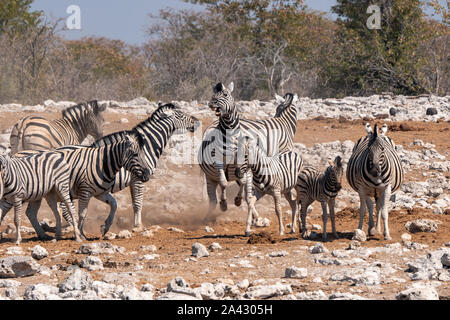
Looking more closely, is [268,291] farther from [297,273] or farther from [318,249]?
[318,249]

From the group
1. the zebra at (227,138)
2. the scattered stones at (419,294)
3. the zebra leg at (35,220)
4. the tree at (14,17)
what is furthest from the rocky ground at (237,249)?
the tree at (14,17)

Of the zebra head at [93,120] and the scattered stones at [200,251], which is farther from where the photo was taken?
the zebra head at [93,120]

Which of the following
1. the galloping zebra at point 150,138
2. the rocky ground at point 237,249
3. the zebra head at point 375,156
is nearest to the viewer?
the rocky ground at point 237,249

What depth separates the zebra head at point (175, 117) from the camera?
11594 mm

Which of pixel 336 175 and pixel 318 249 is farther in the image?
pixel 336 175

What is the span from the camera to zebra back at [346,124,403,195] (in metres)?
8.98

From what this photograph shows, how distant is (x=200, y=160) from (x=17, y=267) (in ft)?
13.9

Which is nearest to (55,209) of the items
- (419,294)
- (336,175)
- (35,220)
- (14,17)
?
(35,220)

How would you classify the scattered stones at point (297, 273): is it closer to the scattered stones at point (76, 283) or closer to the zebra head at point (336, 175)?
the scattered stones at point (76, 283)

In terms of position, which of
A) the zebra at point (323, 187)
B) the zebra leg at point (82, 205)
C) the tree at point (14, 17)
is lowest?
the zebra leg at point (82, 205)

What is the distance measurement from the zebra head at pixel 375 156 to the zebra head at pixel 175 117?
11.6ft

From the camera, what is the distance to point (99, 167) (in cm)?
1013

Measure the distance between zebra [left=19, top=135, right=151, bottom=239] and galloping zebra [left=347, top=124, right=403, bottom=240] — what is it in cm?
283

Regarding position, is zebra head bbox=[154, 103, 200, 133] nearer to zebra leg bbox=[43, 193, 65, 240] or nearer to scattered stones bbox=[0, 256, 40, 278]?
zebra leg bbox=[43, 193, 65, 240]
